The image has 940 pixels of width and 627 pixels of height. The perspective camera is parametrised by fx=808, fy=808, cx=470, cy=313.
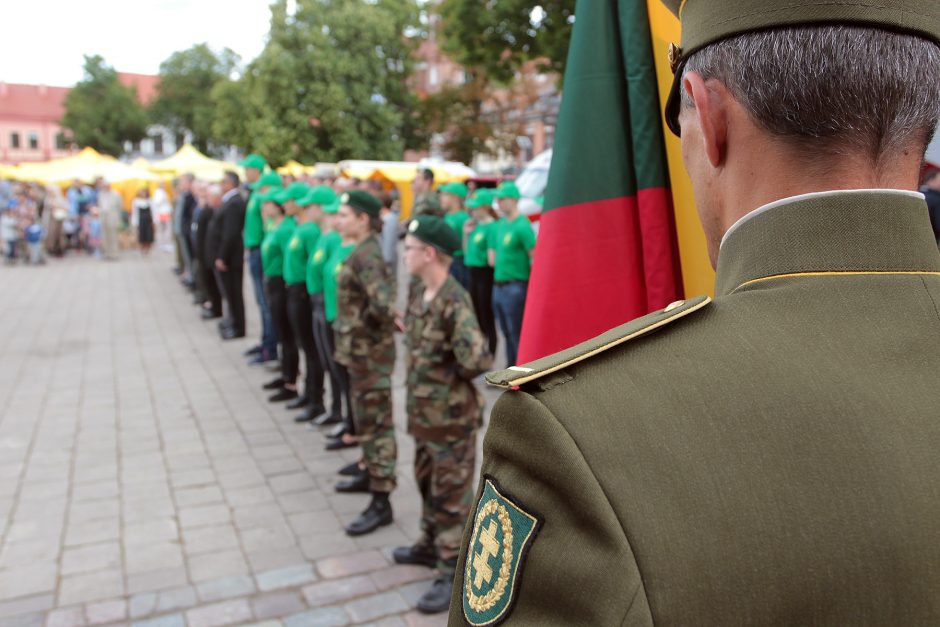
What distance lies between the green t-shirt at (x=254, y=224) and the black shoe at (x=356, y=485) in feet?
16.1

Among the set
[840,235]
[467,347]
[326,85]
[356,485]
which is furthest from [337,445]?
[326,85]

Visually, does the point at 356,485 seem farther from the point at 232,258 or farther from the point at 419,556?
the point at 232,258

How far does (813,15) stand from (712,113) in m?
0.15

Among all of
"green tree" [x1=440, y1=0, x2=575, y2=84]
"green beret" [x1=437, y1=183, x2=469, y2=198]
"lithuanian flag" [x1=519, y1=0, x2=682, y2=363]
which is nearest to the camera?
"lithuanian flag" [x1=519, y1=0, x2=682, y2=363]

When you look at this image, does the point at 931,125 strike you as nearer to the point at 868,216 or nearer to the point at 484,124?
the point at 868,216

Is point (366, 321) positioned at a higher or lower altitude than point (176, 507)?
higher

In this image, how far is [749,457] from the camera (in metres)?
0.82

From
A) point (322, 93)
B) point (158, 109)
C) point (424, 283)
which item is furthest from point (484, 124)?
point (158, 109)

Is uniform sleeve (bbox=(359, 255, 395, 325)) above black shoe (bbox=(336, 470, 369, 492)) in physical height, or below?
above

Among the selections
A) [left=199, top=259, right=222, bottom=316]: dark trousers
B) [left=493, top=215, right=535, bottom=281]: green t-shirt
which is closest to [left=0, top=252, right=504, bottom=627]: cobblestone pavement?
[left=493, top=215, right=535, bottom=281]: green t-shirt

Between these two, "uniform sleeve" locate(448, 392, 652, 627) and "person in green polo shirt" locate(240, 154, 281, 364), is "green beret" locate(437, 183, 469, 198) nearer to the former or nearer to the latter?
"person in green polo shirt" locate(240, 154, 281, 364)

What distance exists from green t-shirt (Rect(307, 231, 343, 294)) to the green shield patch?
5.98m

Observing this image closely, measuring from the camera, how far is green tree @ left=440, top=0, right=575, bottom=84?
13.2 m

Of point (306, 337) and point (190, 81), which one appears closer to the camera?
point (306, 337)
